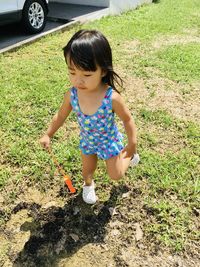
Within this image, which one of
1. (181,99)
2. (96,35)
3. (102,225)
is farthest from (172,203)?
(181,99)

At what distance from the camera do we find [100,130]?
2.66m

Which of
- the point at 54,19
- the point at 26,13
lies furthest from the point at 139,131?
the point at 54,19

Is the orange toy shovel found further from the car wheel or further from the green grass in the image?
the car wheel

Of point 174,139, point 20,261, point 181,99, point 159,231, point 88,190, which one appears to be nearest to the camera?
point 20,261

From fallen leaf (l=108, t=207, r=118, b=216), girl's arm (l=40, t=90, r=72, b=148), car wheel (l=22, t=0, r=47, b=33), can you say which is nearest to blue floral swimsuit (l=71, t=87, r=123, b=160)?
girl's arm (l=40, t=90, r=72, b=148)

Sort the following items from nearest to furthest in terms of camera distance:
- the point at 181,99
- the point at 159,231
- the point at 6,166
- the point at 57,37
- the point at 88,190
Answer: the point at 159,231
the point at 88,190
the point at 6,166
the point at 181,99
the point at 57,37

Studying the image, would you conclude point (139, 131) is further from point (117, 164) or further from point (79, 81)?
point (79, 81)

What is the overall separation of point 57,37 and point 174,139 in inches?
154

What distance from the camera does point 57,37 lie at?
7059 mm

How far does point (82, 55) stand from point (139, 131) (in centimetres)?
206

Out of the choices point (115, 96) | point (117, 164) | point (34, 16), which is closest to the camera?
point (115, 96)

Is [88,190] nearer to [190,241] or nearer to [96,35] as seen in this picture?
[190,241]

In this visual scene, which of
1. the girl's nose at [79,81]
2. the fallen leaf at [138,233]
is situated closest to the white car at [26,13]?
the girl's nose at [79,81]

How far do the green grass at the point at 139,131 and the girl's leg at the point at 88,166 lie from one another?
0.22m
